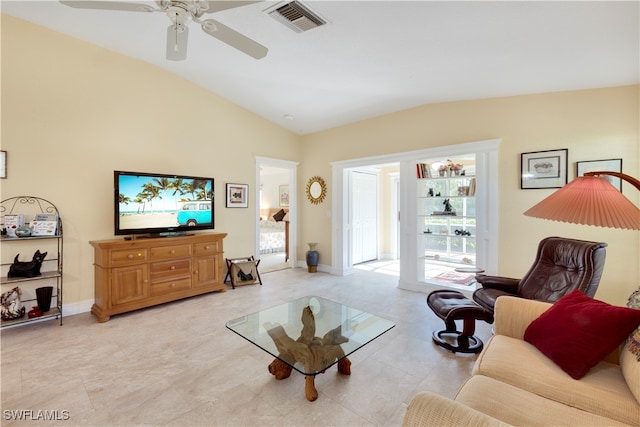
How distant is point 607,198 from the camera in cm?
154

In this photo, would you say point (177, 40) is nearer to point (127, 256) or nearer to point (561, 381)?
point (127, 256)

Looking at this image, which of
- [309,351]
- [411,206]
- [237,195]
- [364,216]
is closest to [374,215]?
[364,216]

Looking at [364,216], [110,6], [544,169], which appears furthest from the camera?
[364,216]

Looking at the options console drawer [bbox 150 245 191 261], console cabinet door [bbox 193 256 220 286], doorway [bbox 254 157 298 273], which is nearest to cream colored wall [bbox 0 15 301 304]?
console drawer [bbox 150 245 191 261]

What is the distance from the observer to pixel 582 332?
4.87ft

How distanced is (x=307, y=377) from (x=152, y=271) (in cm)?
260

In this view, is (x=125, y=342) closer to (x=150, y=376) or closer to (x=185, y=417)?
(x=150, y=376)

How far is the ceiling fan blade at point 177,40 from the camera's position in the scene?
2092mm

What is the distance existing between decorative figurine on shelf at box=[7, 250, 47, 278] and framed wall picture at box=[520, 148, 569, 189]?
5.47m

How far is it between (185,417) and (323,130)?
4.87 meters

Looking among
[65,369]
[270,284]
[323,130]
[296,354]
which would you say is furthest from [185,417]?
[323,130]

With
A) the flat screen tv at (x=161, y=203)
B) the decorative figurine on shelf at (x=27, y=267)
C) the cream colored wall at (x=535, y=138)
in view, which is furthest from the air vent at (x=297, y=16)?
the decorative figurine on shelf at (x=27, y=267)

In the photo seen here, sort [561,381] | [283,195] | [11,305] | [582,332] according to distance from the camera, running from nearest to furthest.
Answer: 1. [561,381]
2. [582,332]
3. [11,305]
4. [283,195]

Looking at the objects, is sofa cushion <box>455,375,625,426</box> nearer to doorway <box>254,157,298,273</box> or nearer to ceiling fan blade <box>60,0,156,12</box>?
ceiling fan blade <box>60,0,156,12</box>
